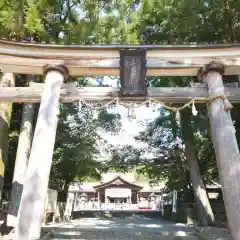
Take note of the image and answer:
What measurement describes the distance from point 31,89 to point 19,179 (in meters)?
3.10

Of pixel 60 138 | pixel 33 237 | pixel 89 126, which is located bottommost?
pixel 33 237

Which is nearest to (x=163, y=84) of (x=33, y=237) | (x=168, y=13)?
(x=168, y=13)

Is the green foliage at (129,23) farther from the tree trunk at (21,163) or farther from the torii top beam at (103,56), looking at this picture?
the tree trunk at (21,163)

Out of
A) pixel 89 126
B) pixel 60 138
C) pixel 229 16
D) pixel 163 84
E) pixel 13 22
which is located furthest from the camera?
pixel 89 126

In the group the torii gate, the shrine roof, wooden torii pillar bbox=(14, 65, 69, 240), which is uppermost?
the shrine roof

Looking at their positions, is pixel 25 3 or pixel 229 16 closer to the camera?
pixel 25 3

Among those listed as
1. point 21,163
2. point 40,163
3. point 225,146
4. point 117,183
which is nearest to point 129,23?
point 21,163

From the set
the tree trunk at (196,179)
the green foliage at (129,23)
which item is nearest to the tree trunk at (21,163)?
the green foliage at (129,23)

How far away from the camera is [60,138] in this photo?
16.5m

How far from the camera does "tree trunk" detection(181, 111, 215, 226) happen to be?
1242 centimetres

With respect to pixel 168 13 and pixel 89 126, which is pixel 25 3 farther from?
pixel 89 126

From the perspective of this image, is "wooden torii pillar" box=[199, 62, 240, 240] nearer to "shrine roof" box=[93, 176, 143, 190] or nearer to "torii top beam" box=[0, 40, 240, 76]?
"torii top beam" box=[0, 40, 240, 76]

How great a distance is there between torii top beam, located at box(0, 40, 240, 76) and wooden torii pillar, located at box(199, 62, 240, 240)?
14.2 inches

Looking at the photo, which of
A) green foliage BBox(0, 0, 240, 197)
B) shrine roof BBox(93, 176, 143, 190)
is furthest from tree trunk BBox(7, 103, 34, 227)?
shrine roof BBox(93, 176, 143, 190)
